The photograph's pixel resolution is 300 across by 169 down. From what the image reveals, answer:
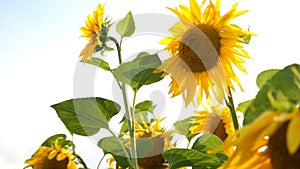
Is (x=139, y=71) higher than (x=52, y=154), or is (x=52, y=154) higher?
(x=139, y=71)

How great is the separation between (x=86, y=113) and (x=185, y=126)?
0.46 metres

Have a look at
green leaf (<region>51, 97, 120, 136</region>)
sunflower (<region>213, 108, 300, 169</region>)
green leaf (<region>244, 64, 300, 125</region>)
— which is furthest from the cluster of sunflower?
green leaf (<region>244, 64, 300, 125</region>)

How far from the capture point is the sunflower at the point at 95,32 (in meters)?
1.89

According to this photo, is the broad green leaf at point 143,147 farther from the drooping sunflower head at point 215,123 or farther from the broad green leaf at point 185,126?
the drooping sunflower head at point 215,123

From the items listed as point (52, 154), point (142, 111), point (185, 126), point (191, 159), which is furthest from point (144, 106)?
point (191, 159)

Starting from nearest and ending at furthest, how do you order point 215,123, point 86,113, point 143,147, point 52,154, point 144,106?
point 86,113 → point 143,147 → point 52,154 → point 144,106 → point 215,123

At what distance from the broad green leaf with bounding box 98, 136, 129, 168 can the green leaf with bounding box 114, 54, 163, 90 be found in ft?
0.63

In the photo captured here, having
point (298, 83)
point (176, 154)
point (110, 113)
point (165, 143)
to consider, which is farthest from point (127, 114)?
point (298, 83)

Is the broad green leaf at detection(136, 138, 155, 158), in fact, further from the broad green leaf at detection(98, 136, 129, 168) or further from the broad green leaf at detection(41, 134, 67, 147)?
the broad green leaf at detection(41, 134, 67, 147)

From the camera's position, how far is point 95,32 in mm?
2094

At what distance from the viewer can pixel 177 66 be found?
1.60 m

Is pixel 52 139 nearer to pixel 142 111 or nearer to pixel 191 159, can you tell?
pixel 142 111

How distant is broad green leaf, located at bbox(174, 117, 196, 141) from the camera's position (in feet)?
5.51

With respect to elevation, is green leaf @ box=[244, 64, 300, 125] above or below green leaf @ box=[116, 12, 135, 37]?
below
